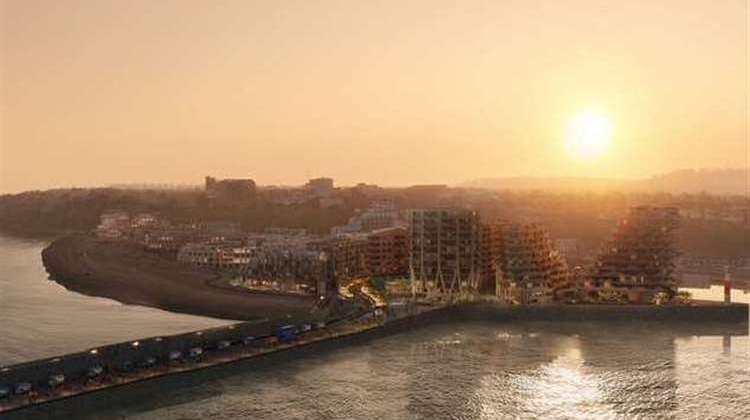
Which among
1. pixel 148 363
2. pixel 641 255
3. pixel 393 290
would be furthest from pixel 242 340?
pixel 641 255

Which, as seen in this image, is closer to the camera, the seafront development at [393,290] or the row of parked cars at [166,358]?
the row of parked cars at [166,358]

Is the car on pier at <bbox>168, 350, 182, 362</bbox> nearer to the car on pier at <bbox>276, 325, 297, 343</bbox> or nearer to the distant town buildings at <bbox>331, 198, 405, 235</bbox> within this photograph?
the car on pier at <bbox>276, 325, 297, 343</bbox>

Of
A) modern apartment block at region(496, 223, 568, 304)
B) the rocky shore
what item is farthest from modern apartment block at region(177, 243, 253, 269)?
modern apartment block at region(496, 223, 568, 304)

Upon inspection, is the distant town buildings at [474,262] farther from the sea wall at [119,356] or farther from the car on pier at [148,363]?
the car on pier at [148,363]

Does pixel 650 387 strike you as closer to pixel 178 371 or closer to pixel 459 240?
pixel 178 371

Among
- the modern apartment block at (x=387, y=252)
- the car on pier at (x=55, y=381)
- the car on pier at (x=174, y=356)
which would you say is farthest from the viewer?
the modern apartment block at (x=387, y=252)

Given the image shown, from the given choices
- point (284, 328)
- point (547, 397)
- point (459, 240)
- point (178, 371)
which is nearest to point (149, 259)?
point (459, 240)

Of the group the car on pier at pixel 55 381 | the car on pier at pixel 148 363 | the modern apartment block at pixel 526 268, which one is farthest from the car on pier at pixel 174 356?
the modern apartment block at pixel 526 268
